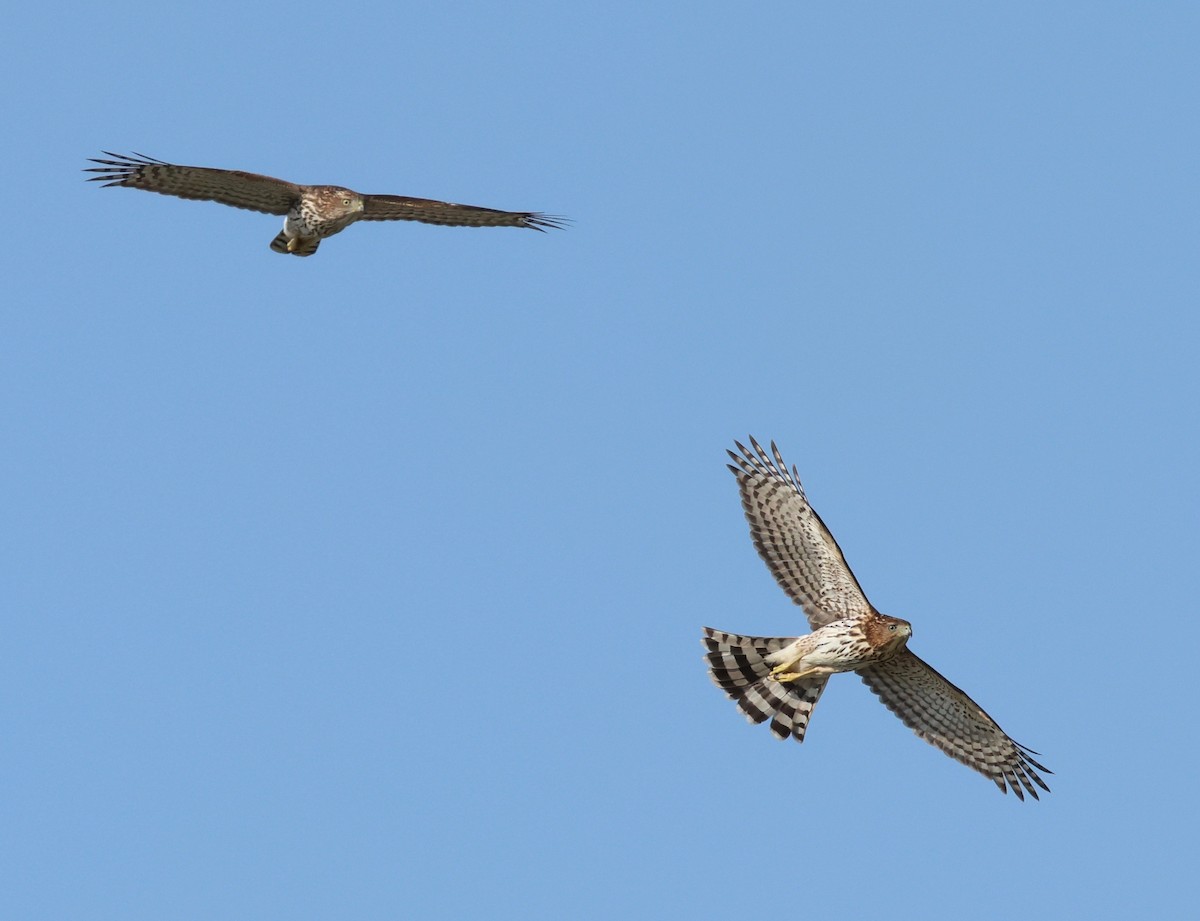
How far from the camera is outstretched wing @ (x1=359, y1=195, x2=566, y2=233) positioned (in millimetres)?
17531

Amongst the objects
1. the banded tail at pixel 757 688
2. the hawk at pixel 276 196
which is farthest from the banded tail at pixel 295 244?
the banded tail at pixel 757 688

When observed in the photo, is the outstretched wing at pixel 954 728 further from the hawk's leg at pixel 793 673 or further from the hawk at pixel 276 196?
the hawk at pixel 276 196

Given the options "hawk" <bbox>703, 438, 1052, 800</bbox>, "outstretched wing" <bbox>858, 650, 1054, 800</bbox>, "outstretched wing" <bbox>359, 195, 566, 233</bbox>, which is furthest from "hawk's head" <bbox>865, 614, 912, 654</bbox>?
"outstretched wing" <bbox>359, 195, 566, 233</bbox>

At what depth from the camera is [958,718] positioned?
15.6 meters

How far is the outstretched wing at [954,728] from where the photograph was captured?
1544 cm

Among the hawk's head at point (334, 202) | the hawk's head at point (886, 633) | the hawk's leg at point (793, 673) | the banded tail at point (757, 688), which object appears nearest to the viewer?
the hawk's head at point (886, 633)

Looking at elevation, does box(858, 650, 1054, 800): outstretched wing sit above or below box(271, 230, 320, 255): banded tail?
below

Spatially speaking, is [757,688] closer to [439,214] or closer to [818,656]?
[818,656]

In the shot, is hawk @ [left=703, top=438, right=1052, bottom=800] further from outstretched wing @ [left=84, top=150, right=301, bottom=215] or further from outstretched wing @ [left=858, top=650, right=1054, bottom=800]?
outstretched wing @ [left=84, top=150, right=301, bottom=215]

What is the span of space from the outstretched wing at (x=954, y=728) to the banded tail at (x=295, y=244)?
22.8 ft

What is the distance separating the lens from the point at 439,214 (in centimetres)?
1800

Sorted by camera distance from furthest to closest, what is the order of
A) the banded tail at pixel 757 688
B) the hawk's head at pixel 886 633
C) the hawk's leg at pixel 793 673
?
the banded tail at pixel 757 688
the hawk's leg at pixel 793 673
the hawk's head at pixel 886 633

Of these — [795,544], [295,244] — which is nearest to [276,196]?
[295,244]

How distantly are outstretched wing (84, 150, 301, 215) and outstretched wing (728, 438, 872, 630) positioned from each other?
5480 mm
